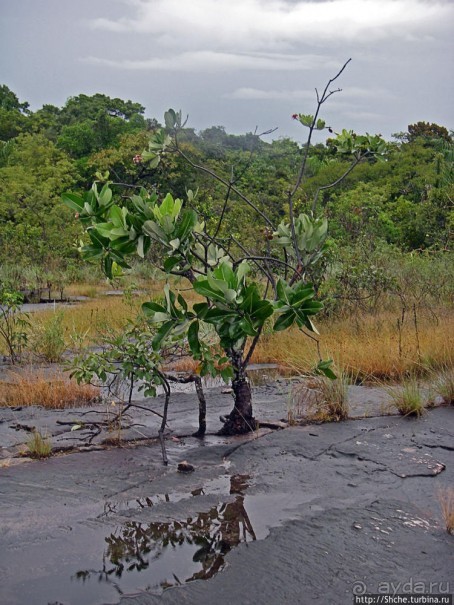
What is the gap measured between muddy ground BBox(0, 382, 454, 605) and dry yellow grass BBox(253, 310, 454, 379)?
5.03ft

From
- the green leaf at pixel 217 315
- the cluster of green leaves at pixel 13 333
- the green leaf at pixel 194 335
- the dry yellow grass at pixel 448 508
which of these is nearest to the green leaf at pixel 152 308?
the green leaf at pixel 194 335

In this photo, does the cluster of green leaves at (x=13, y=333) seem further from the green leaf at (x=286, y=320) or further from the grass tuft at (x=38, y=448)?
the green leaf at (x=286, y=320)

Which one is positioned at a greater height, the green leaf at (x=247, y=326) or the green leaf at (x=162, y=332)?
the green leaf at (x=247, y=326)

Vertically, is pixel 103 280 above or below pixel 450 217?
below

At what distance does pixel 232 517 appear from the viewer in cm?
411

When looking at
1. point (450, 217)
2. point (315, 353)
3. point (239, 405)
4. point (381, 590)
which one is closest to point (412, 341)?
point (315, 353)

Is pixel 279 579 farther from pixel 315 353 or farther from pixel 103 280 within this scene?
pixel 103 280

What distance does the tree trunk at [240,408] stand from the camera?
18.5ft

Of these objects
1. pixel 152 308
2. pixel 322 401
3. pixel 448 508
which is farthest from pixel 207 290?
pixel 322 401

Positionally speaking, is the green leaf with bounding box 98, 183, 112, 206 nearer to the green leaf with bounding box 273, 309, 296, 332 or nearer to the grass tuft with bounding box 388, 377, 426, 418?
the green leaf with bounding box 273, 309, 296, 332

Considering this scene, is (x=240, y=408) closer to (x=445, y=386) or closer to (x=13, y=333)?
(x=445, y=386)

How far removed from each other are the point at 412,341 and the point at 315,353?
124 cm

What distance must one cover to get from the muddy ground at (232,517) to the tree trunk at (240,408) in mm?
143

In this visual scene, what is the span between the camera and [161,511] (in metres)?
4.18
